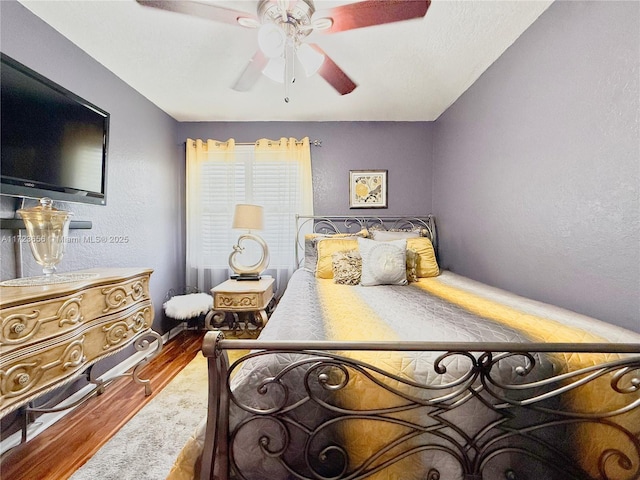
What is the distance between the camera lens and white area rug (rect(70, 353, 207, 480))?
1.37 metres

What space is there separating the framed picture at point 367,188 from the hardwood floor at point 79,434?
245 cm

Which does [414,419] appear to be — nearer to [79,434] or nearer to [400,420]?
[400,420]

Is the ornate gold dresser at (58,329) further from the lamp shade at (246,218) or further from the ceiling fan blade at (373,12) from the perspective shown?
the ceiling fan blade at (373,12)

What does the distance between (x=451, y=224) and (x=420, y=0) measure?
2.16 m

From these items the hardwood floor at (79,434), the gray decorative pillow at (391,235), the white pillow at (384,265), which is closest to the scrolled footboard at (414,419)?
the hardwood floor at (79,434)

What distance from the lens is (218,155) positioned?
340cm

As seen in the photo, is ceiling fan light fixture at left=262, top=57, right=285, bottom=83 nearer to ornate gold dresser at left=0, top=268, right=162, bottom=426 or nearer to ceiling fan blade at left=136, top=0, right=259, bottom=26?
ceiling fan blade at left=136, top=0, right=259, bottom=26

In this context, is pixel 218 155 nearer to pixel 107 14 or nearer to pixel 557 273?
pixel 107 14

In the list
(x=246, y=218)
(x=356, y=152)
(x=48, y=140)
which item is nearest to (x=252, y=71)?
(x=48, y=140)

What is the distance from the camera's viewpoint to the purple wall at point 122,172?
1.68m

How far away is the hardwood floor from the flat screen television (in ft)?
4.28

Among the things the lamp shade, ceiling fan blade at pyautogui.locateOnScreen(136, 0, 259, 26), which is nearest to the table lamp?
the lamp shade

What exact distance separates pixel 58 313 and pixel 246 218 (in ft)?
5.68

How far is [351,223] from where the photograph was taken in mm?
3479
